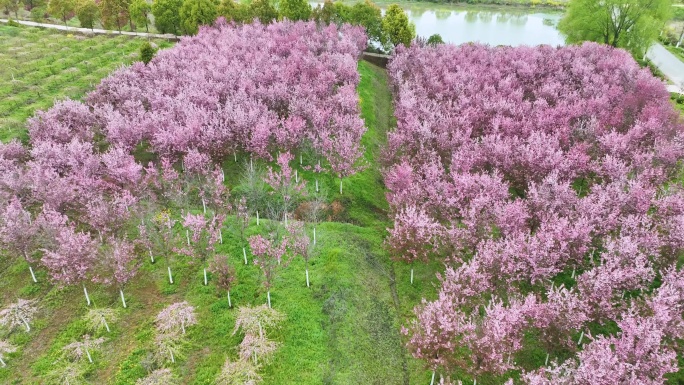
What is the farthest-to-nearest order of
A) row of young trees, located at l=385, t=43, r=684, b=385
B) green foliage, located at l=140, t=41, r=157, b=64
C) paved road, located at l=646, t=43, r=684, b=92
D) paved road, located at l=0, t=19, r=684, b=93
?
paved road, located at l=646, t=43, r=684, b=92 < paved road, located at l=0, t=19, r=684, b=93 < green foliage, located at l=140, t=41, r=157, b=64 < row of young trees, located at l=385, t=43, r=684, b=385

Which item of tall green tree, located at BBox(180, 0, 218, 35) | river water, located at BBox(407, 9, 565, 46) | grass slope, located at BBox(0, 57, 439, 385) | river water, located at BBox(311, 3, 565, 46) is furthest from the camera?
river water, located at BBox(311, 3, 565, 46)

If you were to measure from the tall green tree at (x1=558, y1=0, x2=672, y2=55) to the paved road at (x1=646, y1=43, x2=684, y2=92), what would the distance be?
5.77 m

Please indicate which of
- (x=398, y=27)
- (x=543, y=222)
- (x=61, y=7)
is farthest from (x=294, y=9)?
(x=543, y=222)

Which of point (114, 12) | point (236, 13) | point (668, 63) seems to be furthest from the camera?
point (114, 12)

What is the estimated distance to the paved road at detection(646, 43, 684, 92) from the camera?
59825 millimetres

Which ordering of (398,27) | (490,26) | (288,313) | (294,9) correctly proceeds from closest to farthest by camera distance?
(288,313) < (398,27) < (294,9) < (490,26)

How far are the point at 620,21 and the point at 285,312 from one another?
209 feet

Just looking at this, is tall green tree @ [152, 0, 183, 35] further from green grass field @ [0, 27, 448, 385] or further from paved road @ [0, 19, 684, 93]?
green grass field @ [0, 27, 448, 385]

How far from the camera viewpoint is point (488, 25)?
97.8 meters

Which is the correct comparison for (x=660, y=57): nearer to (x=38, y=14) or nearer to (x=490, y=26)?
(x=490, y=26)

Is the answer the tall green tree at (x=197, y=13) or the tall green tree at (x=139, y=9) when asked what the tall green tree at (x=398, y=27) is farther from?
the tall green tree at (x=139, y=9)

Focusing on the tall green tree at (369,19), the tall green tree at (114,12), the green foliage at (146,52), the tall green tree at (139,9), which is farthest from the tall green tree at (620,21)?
the tall green tree at (114,12)

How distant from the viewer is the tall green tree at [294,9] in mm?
65312

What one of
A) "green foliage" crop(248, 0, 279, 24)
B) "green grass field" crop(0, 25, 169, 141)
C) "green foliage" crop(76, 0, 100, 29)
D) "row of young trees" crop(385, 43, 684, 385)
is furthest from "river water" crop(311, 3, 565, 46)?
"green foliage" crop(76, 0, 100, 29)
